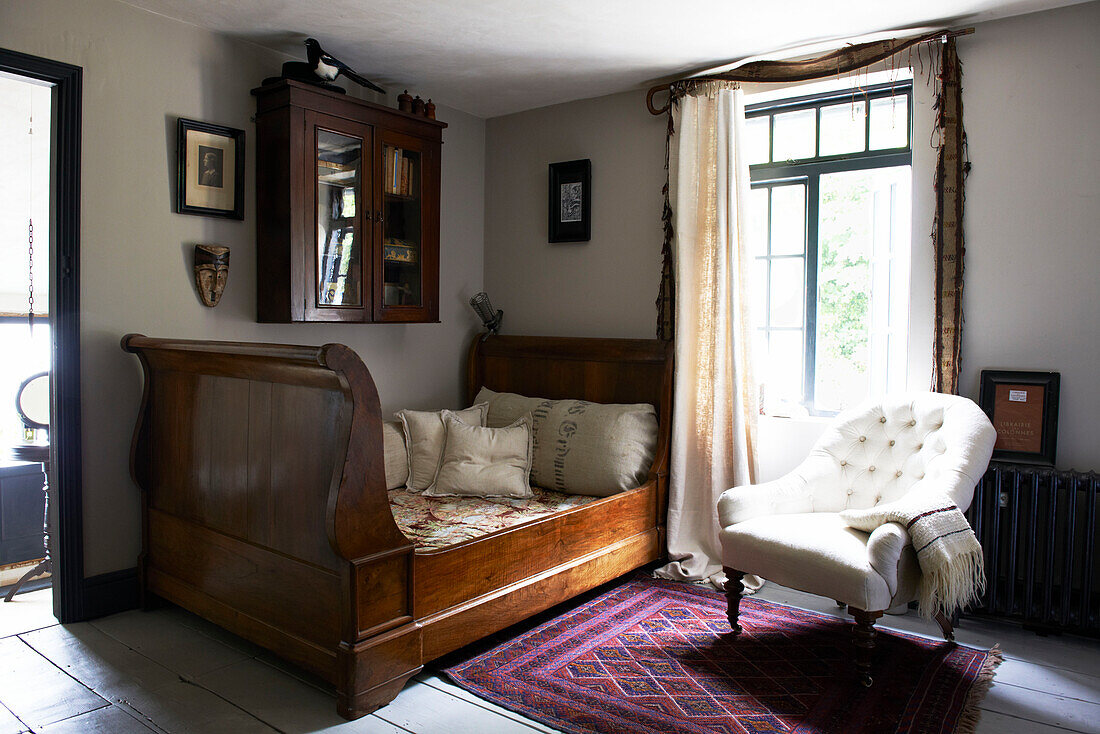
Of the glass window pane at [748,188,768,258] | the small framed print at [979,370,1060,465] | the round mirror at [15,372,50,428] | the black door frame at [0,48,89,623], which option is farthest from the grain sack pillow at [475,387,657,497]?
the round mirror at [15,372,50,428]

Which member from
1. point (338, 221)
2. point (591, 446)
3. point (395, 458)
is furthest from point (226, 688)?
point (338, 221)

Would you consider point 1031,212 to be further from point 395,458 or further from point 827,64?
point 395,458

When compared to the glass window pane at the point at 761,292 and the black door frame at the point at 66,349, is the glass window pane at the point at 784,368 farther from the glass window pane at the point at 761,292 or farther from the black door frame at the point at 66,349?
the black door frame at the point at 66,349

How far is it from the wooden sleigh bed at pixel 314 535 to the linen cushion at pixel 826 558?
680mm

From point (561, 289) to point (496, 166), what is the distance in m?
0.87

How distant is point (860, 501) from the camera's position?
285 cm

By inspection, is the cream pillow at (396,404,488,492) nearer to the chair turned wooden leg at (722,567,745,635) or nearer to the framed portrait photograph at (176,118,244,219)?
the framed portrait photograph at (176,118,244,219)

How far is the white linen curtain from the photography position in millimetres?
3312

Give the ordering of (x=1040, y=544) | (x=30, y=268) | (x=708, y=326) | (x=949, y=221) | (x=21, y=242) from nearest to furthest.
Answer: (x=1040, y=544) → (x=949, y=221) → (x=708, y=326) → (x=30, y=268) → (x=21, y=242)

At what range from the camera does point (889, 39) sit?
3010 mm

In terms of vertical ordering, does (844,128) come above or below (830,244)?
above

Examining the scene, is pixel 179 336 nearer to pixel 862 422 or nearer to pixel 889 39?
pixel 862 422

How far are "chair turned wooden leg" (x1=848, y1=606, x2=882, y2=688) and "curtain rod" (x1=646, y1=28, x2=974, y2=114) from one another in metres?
2.17

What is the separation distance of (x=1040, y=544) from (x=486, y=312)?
2790 mm
